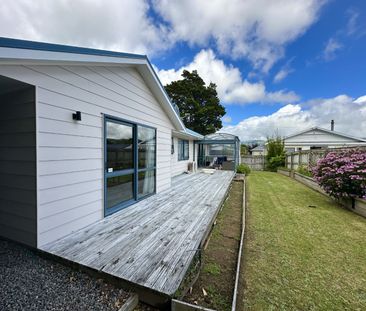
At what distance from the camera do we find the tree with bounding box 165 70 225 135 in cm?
2339

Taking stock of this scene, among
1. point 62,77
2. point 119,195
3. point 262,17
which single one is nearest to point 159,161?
point 119,195

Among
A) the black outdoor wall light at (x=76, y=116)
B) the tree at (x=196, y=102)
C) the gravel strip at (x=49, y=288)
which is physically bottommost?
the gravel strip at (x=49, y=288)

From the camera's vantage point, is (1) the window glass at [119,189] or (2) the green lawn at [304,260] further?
(1) the window glass at [119,189]

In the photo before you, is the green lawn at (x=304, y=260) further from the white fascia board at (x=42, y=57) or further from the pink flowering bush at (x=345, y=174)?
the white fascia board at (x=42, y=57)

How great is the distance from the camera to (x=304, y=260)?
9.55ft

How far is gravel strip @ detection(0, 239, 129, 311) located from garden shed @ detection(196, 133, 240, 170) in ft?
41.5

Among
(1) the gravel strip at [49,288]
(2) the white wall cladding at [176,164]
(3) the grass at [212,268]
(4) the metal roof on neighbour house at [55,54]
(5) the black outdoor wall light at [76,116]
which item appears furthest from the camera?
(2) the white wall cladding at [176,164]

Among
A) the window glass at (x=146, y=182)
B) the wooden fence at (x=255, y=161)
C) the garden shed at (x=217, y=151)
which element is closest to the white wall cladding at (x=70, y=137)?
the window glass at (x=146, y=182)

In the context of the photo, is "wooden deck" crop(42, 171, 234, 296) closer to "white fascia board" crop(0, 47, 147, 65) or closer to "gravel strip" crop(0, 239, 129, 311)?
"gravel strip" crop(0, 239, 129, 311)

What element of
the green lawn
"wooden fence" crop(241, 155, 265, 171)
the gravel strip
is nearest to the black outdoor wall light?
the gravel strip

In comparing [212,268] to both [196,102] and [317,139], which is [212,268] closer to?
[196,102]

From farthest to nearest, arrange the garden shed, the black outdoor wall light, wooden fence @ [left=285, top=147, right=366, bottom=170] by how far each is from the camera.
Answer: the garden shed
wooden fence @ [left=285, top=147, right=366, bottom=170]
the black outdoor wall light

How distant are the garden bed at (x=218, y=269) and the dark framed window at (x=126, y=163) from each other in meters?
2.31

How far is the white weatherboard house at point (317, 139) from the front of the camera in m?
20.4
